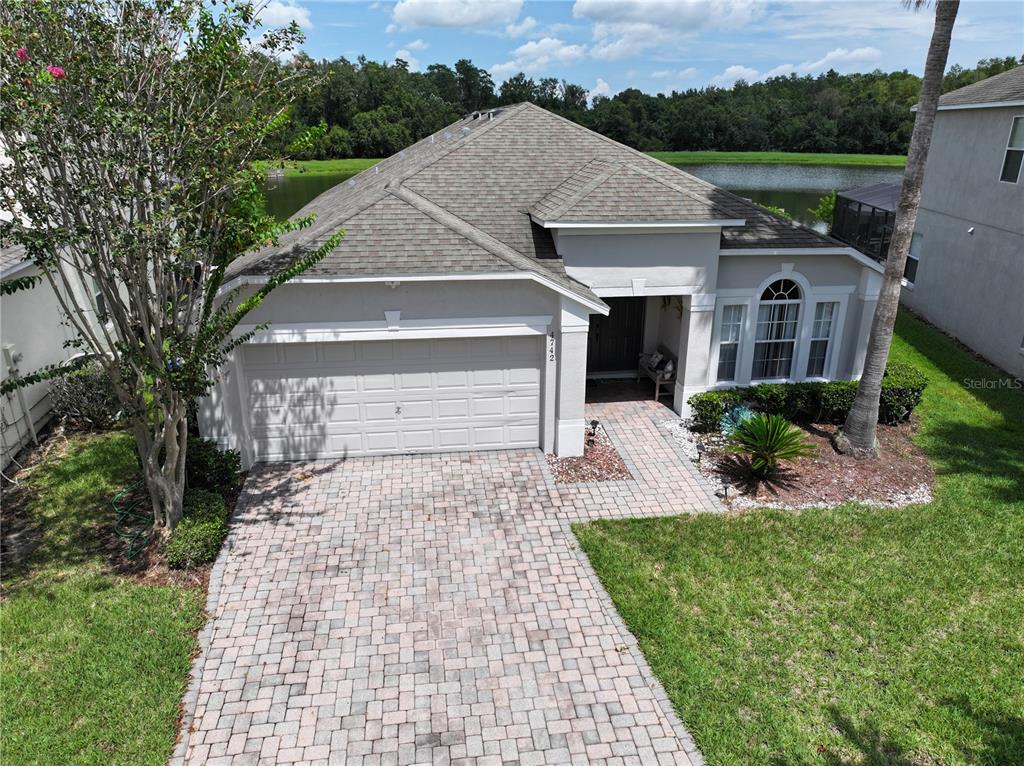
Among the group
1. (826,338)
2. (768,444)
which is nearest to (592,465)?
(768,444)

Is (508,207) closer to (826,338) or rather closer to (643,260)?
(643,260)

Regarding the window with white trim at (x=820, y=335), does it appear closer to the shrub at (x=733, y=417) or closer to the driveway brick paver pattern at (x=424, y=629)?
the shrub at (x=733, y=417)

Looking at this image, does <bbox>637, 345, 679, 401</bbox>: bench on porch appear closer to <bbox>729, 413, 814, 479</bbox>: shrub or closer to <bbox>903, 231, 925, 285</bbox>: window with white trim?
<bbox>729, 413, 814, 479</bbox>: shrub

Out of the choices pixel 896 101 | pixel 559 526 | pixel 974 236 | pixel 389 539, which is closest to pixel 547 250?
pixel 559 526

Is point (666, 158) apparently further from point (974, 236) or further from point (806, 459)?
point (806, 459)

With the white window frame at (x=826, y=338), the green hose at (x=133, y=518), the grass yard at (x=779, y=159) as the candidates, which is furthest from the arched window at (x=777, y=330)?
the grass yard at (x=779, y=159)

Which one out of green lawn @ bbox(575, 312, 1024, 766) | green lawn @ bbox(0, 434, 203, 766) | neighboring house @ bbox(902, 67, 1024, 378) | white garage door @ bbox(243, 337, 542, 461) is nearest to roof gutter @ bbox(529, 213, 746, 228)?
white garage door @ bbox(243, 337, 542, 461)
